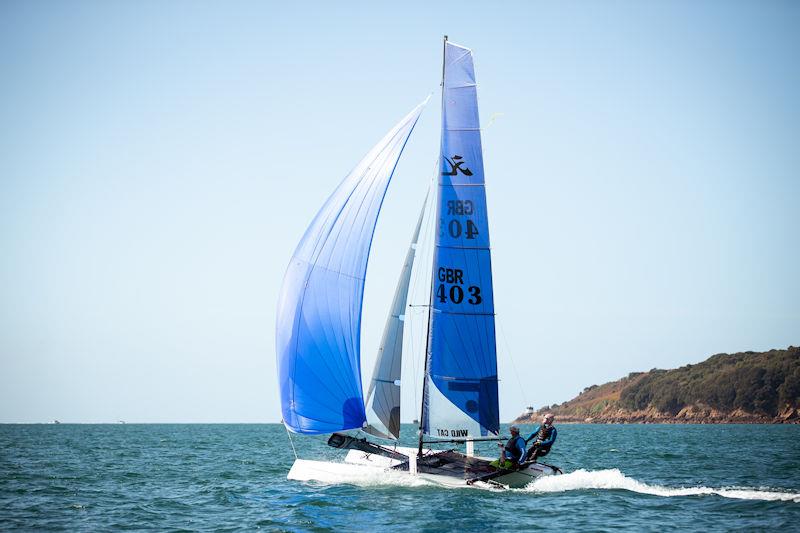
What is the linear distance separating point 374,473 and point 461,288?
19.5 feet

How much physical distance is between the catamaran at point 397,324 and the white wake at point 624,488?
17.4 inches

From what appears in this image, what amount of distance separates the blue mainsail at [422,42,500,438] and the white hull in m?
1.59

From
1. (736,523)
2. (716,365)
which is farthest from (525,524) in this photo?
(716,365)

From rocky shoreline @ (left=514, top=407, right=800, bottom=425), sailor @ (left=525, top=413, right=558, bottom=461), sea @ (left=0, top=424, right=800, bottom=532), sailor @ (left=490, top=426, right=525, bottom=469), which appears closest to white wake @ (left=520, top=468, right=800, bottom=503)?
sea @ (left=0, top=424, right=800, bottom=532)

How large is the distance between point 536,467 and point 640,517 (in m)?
4.79

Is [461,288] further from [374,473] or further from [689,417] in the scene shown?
[689,417]

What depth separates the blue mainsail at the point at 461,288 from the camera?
23.9 m

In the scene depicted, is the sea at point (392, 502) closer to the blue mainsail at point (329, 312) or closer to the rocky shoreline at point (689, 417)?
the blue mainsail at point (329, 312)

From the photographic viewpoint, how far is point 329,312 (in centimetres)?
2325

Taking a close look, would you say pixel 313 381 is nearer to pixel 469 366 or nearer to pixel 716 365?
pixel 469 366

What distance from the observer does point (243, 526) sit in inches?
746

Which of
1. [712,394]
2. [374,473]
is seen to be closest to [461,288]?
[374,473]

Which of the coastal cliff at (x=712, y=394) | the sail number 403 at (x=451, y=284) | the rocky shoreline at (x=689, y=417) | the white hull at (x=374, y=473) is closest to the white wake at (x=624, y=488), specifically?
the white hull at (x=374, y=473)

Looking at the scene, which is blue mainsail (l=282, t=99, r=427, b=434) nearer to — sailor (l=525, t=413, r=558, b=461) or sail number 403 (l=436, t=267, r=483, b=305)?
sail number 403 (l=436, t=267, r=483, b=305)
